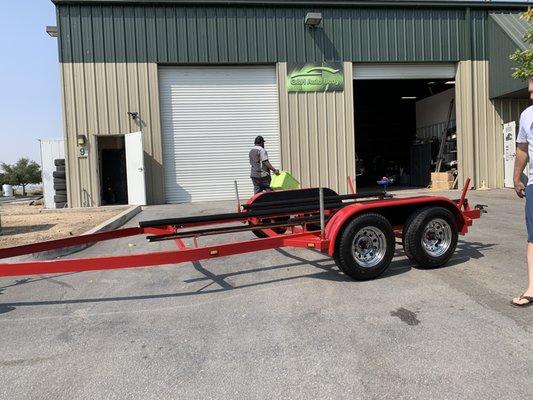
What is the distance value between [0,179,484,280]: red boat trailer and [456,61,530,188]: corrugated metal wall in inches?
524

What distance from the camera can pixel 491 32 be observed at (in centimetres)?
1816

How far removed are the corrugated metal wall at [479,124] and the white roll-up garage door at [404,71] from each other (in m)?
0.53

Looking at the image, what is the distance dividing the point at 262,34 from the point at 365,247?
44.1ft

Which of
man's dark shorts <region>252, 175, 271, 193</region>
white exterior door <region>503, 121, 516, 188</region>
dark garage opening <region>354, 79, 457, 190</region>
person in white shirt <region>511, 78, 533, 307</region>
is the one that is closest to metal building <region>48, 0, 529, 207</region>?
white exterior door <region>503, 121, 516, 188</region>

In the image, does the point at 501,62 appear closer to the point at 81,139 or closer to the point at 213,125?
the point at 213,125

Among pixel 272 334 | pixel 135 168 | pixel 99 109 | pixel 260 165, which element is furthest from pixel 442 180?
pixel 272 334

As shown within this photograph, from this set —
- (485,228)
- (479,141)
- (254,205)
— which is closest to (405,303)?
(254,205)

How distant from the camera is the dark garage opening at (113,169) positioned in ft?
58.6

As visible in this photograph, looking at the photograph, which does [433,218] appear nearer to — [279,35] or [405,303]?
[405,303]

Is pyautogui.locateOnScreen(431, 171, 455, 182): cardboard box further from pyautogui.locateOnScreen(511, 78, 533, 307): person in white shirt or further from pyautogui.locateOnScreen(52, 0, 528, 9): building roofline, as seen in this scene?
pyautogui.locateOnScreen(511, 78, 533, 307): person in white shirt

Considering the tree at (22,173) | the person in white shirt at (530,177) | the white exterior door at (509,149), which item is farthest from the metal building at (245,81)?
the tree at (22,173)

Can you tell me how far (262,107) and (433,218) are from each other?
12.8 meters

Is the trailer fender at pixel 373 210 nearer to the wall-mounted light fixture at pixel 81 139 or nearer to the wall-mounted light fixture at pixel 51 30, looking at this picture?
the wall-mounted light fixture at pixel 81 139

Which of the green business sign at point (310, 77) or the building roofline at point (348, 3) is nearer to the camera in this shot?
the building roofline at point (348, 3)
